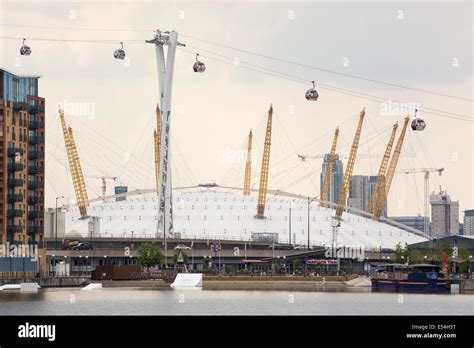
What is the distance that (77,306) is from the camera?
14038cm

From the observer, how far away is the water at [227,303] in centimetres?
13388

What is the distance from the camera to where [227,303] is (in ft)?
489

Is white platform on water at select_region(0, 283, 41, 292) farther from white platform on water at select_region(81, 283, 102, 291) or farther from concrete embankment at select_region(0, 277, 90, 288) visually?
white platform on water at select_region(81, 283, 102, 291)

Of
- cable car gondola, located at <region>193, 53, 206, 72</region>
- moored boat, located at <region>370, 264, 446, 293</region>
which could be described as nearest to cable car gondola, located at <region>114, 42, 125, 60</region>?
cable car gondola, located at <region>193, 53, 206, 72</region>

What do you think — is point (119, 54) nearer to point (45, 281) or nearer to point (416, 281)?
point (45, 281)

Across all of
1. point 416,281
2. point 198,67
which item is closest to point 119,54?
point 198,67

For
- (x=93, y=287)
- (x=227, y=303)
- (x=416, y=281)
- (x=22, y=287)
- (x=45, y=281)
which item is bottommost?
(x=227, y=303)

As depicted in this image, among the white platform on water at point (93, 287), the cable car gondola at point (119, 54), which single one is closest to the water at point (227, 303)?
the white platform on water at point (93, 287)

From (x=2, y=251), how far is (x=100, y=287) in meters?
16.7

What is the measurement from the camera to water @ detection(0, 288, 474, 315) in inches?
5271

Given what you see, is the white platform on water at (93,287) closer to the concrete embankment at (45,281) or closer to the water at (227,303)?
the concrete embankment at (45,281)
